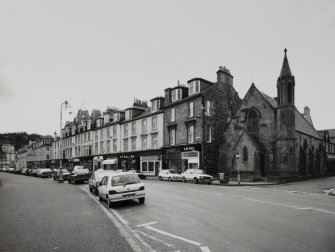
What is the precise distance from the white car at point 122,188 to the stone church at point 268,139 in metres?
20.3

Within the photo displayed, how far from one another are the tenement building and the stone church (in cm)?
217

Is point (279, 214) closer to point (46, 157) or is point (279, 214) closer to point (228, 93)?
point (228, 93)

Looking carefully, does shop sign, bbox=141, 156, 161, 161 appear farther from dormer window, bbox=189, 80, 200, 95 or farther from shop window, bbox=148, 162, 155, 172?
dormer window, bbox=189, 80, 200, 95

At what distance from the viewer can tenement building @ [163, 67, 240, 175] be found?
38.2 meters

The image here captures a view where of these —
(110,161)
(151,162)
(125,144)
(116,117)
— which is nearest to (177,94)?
(151,162)

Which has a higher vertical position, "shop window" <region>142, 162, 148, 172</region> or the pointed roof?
the pointed roof

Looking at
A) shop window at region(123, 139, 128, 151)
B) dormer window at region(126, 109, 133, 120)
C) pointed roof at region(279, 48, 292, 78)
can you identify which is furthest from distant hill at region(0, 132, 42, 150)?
pointed roof at region(279, 48, 292, 78)

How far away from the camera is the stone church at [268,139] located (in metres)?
32.8

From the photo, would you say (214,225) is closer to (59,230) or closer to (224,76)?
(59,230)

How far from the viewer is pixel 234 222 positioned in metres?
9.03

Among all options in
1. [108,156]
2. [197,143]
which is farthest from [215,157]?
[108,156]

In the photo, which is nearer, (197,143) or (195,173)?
(195,173)

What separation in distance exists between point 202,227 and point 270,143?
28.5m

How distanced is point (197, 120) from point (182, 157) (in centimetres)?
550
